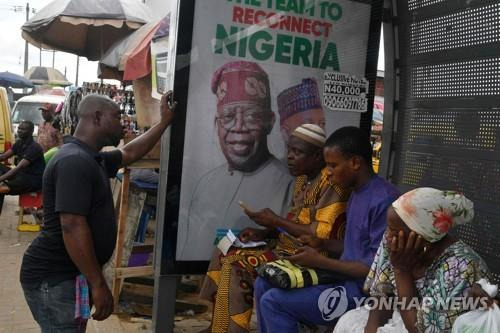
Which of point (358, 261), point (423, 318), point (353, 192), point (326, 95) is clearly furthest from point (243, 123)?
point (423, 318)

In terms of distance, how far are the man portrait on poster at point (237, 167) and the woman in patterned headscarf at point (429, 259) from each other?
4.82 feet

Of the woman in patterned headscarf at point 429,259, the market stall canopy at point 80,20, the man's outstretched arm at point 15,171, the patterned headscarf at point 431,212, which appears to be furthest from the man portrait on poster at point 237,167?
the man's outstretched arm at point 15,171

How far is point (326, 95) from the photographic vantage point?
3842 mm

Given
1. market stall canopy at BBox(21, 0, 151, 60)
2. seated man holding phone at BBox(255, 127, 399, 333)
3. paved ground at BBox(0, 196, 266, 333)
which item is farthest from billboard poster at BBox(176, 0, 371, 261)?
market stall canopy at BBox(21, 0, 151, 60)

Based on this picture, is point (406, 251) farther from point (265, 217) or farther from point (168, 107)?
point (168, 107)

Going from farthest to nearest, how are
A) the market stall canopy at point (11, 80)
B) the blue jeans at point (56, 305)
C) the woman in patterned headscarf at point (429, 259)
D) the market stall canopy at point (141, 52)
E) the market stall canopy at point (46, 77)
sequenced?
the market stall canopy at point (46, 77), the market stall canopy at point (11, 80), the market stall canopy at point (141, 52), the blue jeans at point (56, 305), the woman in patterned headscarf at point (429, 259)

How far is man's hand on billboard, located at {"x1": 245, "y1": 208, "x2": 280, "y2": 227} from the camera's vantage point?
10.9 ft

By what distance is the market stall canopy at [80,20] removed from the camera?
714cm

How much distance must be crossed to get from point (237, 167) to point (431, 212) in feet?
5.64

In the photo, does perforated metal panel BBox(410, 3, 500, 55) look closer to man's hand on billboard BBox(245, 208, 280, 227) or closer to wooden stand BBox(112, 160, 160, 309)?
A: man's hand on billboard BBox(245, 208, 280, 227)

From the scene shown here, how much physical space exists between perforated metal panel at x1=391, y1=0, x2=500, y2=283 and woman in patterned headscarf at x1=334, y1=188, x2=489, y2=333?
720 mm

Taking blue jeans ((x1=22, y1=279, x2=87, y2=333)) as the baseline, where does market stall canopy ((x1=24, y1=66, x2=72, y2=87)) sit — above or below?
above

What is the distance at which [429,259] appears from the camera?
2264 millimetres

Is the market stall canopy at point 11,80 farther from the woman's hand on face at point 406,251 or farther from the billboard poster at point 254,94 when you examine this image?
the woman's hand on face at point 406,251
